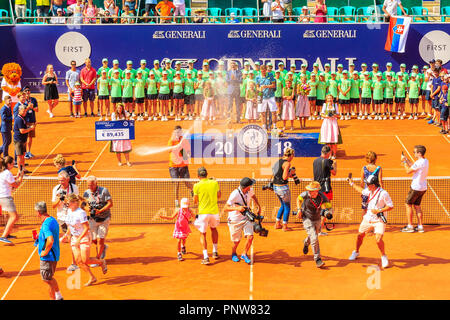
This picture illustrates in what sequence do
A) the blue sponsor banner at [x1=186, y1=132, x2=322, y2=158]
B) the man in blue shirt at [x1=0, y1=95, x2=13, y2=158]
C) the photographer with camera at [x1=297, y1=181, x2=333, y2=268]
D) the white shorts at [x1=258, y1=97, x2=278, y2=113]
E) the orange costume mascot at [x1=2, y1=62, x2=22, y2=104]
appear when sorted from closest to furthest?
the photographer with camera at [x1=297, y1=181, x2=333, y2=268] < the man in blue shirt at [x1=0, y1=95, x2=13, y2=158] < the blue sponsor banner at [x1=186, y1=132, x2=322, y2=158] < the white shorts at [x1=258, y1=97, x2=278, y2=113] < the orange costume mascot at [x1=2, y1=62, x2=22, y2=104]

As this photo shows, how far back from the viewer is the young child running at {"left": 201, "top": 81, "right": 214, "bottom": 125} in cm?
2497

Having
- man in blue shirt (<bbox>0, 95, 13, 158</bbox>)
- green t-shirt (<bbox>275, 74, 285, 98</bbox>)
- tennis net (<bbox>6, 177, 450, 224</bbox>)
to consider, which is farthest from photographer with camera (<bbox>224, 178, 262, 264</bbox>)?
green t-shirt (<bbox>275, 74, 285, 98</bbox>)

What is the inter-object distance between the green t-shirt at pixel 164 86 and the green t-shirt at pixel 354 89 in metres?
7.28

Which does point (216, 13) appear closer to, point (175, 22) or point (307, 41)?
point (175, 22)

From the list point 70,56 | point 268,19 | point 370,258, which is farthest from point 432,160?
point 70,56

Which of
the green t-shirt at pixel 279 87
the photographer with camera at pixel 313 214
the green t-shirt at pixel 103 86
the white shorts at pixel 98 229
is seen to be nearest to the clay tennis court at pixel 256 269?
the photographer with camera at pixel 313 214

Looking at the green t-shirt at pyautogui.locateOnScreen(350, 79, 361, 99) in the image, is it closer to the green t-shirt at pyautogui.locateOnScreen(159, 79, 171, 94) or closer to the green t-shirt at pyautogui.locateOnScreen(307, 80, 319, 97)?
the green t-shirt at pyautogui.locateOnScreen(307, 80, 319, 97)

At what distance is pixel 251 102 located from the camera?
23938mm

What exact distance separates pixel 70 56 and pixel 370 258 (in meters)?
21.3

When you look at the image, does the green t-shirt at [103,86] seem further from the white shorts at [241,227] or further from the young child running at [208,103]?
the white shorts at [241,227]

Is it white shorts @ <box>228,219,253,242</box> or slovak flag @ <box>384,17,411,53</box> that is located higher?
slovak flag @ <box>384,17,411,53</box>

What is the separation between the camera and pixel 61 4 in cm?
3130

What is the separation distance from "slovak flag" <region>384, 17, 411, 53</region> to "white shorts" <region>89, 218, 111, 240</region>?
20.6 metres

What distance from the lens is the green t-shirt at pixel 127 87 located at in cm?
2634
